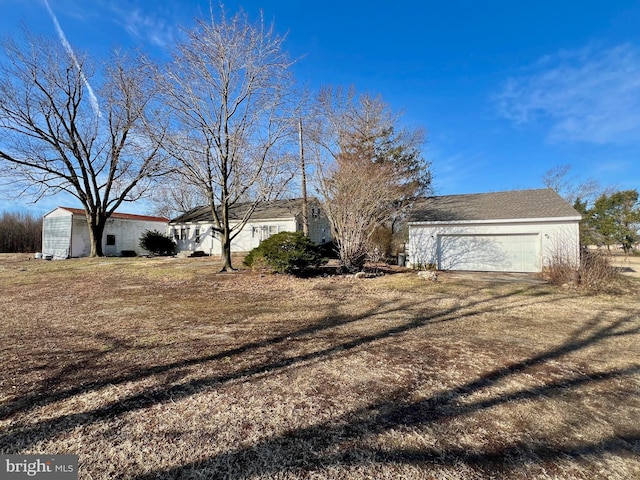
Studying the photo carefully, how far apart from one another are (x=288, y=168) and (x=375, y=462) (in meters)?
11.1

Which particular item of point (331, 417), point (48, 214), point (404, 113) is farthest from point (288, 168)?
point (48, 214)

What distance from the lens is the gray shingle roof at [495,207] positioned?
13.2 m

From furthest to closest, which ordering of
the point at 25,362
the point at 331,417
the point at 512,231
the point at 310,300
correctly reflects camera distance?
the point at 512,231
the point at 310,300
the point at 25,362
the point at 331,417

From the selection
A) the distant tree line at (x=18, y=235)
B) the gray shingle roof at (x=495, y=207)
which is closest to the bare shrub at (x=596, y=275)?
the gray shingle roof at (x=495, y=207)

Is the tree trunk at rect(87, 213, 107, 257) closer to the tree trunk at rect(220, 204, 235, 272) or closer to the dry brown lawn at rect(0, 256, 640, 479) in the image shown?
the tree trunk at rect(220, 204, 235, 272)

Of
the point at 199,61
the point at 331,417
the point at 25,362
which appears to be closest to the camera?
the point at 331,417

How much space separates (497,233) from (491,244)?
54 centimetres

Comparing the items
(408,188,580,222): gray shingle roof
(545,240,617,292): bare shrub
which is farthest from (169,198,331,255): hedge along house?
(545,240,617,292): bare shrub

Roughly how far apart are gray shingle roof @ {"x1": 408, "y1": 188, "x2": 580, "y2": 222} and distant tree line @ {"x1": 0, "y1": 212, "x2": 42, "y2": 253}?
3337 cm

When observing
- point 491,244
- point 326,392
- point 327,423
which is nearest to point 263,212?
point 491,244

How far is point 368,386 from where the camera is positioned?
3031 millimetres

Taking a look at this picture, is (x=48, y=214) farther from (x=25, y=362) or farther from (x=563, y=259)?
(x=563, y=259)

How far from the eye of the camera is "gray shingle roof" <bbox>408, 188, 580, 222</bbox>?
13203 millimetres

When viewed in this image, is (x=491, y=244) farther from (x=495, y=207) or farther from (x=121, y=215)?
(x=121, y=215)
